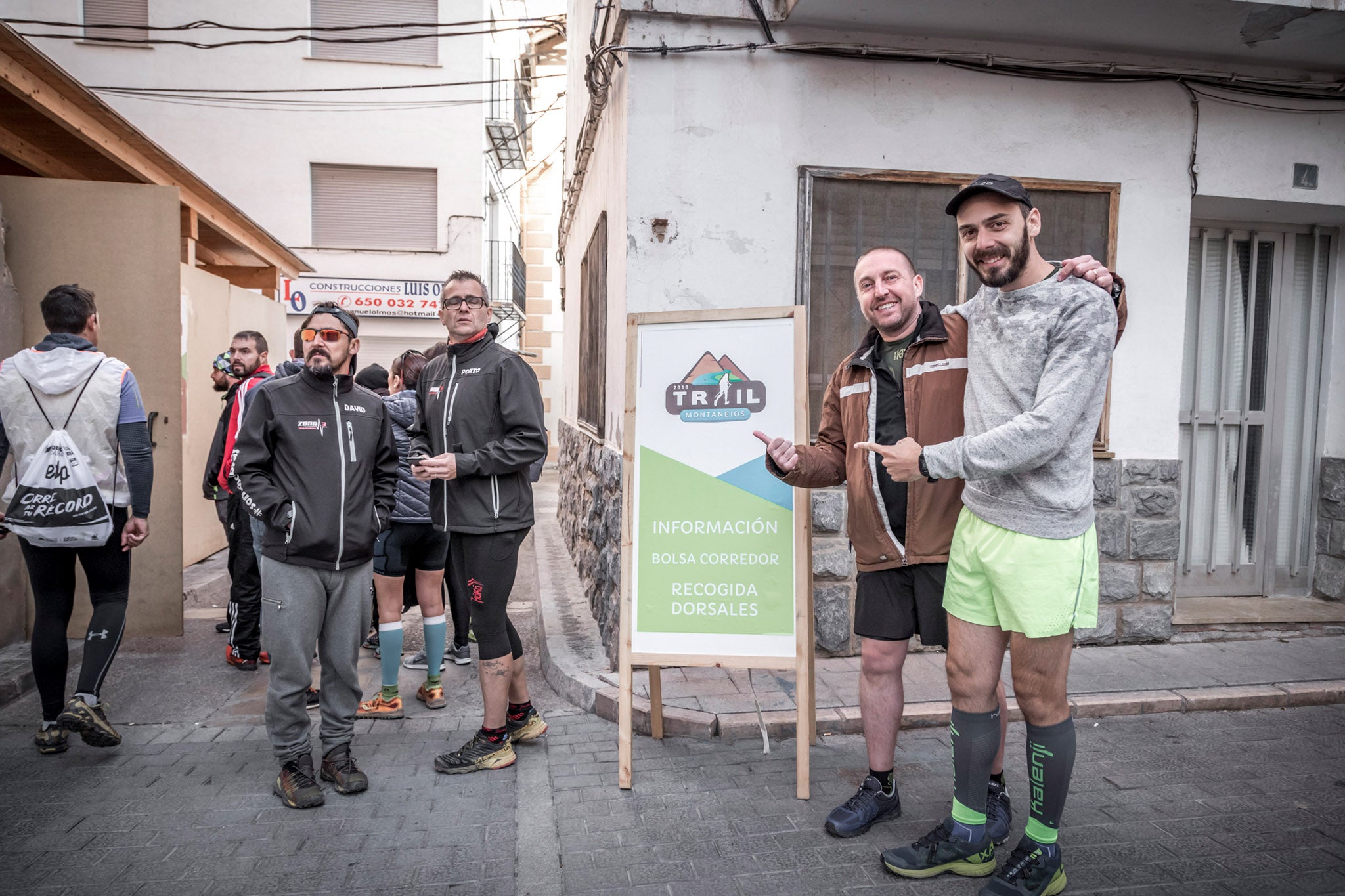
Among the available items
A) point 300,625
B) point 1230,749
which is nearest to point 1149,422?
point 1230,749

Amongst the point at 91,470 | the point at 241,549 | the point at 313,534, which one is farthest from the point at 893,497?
the point at 241,549

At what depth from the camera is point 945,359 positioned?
10.2 ft

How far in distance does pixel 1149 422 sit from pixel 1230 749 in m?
2.37

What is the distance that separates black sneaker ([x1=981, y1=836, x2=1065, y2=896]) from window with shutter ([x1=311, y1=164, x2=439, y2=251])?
1755cm

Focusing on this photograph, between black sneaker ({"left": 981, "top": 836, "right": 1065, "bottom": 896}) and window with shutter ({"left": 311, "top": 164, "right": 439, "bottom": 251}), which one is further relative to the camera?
window with shutter ({"left": 311, "top": 164, "right": 439, "bottom": 251})

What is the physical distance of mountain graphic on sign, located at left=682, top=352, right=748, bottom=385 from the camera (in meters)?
3.70

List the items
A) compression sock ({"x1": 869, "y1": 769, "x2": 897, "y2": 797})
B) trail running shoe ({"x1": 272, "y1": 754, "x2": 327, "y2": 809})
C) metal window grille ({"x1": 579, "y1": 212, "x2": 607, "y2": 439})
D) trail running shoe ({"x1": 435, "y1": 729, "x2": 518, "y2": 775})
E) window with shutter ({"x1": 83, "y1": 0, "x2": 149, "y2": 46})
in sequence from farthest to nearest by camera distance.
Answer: window with shutter ({"x1": 83, "y1": 0, "x2": 149, "y2": 46}) → metal window grille ({"x1": 579, "y1": 212, "x2": 607, "y2": 439}) → trail running shoe ({"x1": 435, "y1": 729, "x2": 518, "y2": 775}) → trail running shoe ({"x1": 272, "y1": 754, "x2": 327, "y2": 809}) → compression sock ({"x1": 869, "y1": 769, "x2": 897, "y2": 797})

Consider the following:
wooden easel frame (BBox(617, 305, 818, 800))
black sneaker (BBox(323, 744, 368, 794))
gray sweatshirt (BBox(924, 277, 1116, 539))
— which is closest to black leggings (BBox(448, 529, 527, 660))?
wooden easel frame (BBox(617, 305, 818, 800))

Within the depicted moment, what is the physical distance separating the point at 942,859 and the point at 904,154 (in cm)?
410

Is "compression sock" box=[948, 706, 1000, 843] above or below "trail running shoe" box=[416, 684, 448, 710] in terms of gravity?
above

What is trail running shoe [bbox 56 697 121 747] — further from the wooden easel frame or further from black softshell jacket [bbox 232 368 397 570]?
the wooden easel frame

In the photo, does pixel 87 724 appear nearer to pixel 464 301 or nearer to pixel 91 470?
pixel 91 470

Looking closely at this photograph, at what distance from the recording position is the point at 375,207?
1823 cm

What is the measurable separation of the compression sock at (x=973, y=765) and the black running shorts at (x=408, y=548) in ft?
9.33
